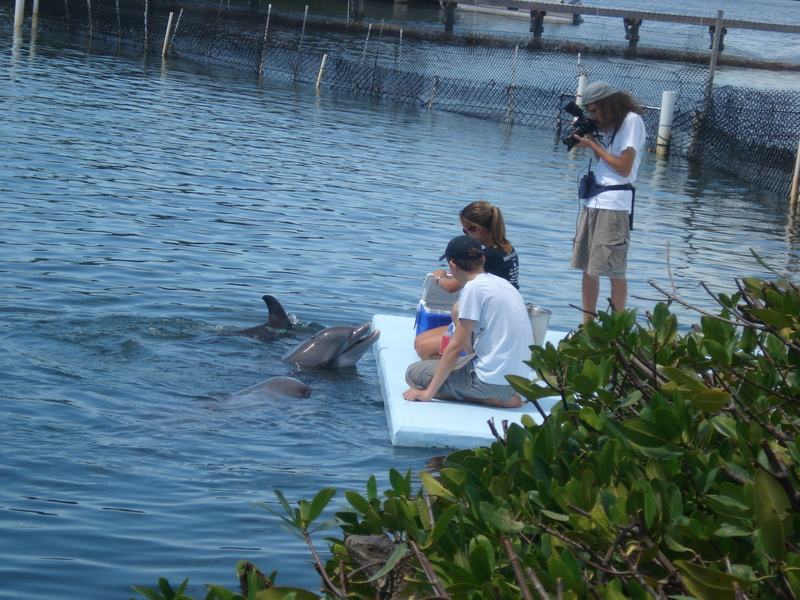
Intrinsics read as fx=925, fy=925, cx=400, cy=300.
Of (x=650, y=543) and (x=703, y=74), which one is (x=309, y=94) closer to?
(x=703, y=74)

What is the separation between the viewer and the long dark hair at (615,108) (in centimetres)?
718

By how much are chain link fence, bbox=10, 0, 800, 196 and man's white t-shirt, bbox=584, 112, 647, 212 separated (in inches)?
576

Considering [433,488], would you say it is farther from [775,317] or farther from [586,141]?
[586,141]

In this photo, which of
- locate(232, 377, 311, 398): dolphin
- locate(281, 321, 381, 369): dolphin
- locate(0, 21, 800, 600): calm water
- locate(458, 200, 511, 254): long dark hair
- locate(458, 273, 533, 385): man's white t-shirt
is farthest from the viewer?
locate(281, 321, 381, 369): dolphin

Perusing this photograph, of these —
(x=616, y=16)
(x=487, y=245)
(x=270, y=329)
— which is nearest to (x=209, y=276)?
(x=270, y=329)

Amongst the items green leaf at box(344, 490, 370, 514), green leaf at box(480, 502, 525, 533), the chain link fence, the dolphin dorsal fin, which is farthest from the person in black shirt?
the chain link fence

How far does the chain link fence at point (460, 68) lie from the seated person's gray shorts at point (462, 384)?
16.2 meters

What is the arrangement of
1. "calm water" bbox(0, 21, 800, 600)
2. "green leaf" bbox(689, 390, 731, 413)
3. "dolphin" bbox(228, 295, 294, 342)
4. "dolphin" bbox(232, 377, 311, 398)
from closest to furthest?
"green leaf" bbox(689, 390, 731, 413) < "calm water" bbox(0, 21, 800, 600) < "dolphin" bbox(232, 377, 311, 398) < "dolphin" bbox(228, 295, 294, 342)

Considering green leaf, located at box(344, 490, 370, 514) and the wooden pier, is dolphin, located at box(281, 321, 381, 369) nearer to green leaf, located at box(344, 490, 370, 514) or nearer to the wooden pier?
green leaf, located at box(344, 490, 370, 514)

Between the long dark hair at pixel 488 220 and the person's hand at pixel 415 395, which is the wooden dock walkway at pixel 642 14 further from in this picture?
the person's hand at pixel 415 395

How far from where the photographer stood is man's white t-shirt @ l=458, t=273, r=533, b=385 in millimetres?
6078

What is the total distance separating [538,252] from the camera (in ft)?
41.9

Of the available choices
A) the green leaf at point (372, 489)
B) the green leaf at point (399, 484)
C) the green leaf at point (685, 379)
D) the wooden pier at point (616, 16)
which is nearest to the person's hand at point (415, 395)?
the green leaf at point (372, 489)

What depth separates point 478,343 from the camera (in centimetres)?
628
